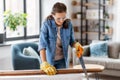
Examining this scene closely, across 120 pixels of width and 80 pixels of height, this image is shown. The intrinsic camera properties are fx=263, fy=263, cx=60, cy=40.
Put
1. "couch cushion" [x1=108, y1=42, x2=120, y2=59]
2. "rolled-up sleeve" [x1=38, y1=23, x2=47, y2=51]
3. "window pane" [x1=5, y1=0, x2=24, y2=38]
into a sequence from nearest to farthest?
"rolled-up sleeve" [x1=38, y1=23, x2=47, y2=51] → "couch cushion" [x1=108, y1=42, x2=120, y2=59] → "window pane" [x1=5, y1=0, x2=24, y2=38]

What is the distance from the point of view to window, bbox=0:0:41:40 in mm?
6004

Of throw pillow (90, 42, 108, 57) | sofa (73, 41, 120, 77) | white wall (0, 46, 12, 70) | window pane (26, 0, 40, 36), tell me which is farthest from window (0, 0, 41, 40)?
throw pillow (90, 42, 108, 57)

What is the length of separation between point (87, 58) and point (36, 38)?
183 cm

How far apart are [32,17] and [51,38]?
416 centimetres

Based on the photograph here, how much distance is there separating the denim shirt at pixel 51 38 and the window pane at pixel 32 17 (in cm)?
390

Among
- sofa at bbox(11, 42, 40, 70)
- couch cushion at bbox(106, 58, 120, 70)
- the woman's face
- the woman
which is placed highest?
the woman's face

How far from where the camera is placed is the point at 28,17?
6.51 metres

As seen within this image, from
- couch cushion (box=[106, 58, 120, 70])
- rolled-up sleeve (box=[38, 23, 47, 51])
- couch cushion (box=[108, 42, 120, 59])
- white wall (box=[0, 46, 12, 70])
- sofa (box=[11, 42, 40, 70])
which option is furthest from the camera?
couch cushion (box=[108, 42, 120, 59])

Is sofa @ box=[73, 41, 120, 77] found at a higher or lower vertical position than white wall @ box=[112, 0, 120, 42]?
lower

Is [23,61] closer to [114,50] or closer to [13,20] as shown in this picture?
[13,20]

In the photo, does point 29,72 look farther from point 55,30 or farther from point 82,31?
point 82,31

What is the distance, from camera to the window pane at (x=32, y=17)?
6.51m

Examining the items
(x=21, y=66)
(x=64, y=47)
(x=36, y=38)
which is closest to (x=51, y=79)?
(x=64, y=47)

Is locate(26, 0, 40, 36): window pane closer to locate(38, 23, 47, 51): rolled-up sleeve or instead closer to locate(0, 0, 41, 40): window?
locate(0, 0, 41, 40): window
